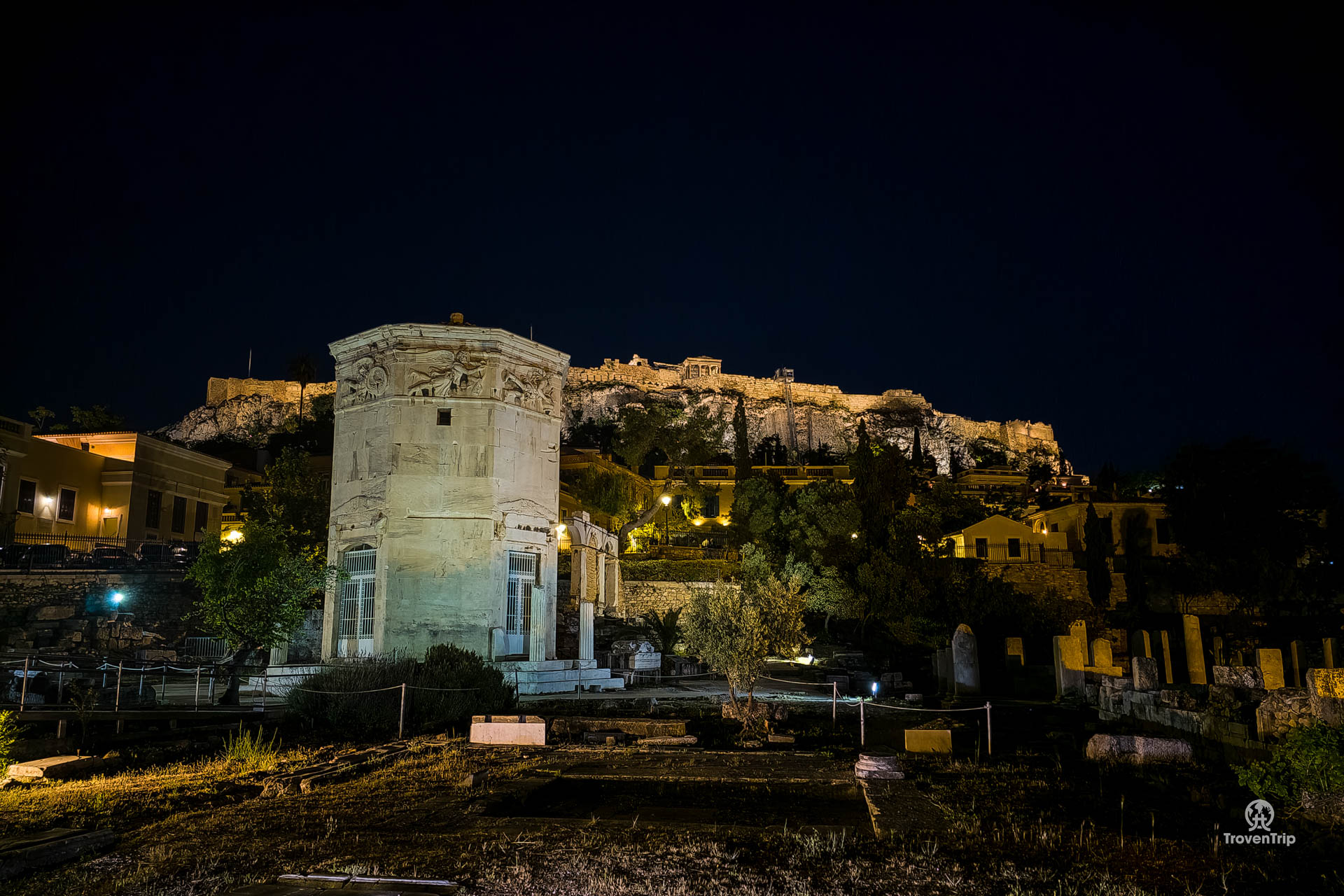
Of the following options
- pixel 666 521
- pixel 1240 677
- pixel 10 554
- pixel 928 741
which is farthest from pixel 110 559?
pixel 666 521

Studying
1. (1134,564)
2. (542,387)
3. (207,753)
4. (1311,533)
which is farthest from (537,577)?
(1311,533)

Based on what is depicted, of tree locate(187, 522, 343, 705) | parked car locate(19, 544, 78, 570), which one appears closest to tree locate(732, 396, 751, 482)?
parked car locate(19, 544, 78, 570)

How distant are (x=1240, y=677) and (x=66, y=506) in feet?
116

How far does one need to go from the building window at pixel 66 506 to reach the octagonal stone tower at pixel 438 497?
1750 centimetres

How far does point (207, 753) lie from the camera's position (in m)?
→ 10.4

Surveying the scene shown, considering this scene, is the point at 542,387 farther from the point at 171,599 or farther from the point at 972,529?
the point at 972,529

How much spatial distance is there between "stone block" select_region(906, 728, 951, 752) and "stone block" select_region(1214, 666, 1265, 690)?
305 inches

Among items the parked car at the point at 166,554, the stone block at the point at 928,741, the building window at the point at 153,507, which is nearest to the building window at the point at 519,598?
the stone block at the point at 928,741

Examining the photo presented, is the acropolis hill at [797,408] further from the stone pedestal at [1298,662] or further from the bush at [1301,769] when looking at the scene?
the bush at [1301,769]

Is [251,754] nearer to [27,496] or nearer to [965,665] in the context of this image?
[965,665]

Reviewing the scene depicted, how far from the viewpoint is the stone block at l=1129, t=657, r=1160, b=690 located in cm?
1614

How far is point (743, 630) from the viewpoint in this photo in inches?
553

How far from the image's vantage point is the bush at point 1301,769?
23.3 feet

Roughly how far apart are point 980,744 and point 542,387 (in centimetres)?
1202
